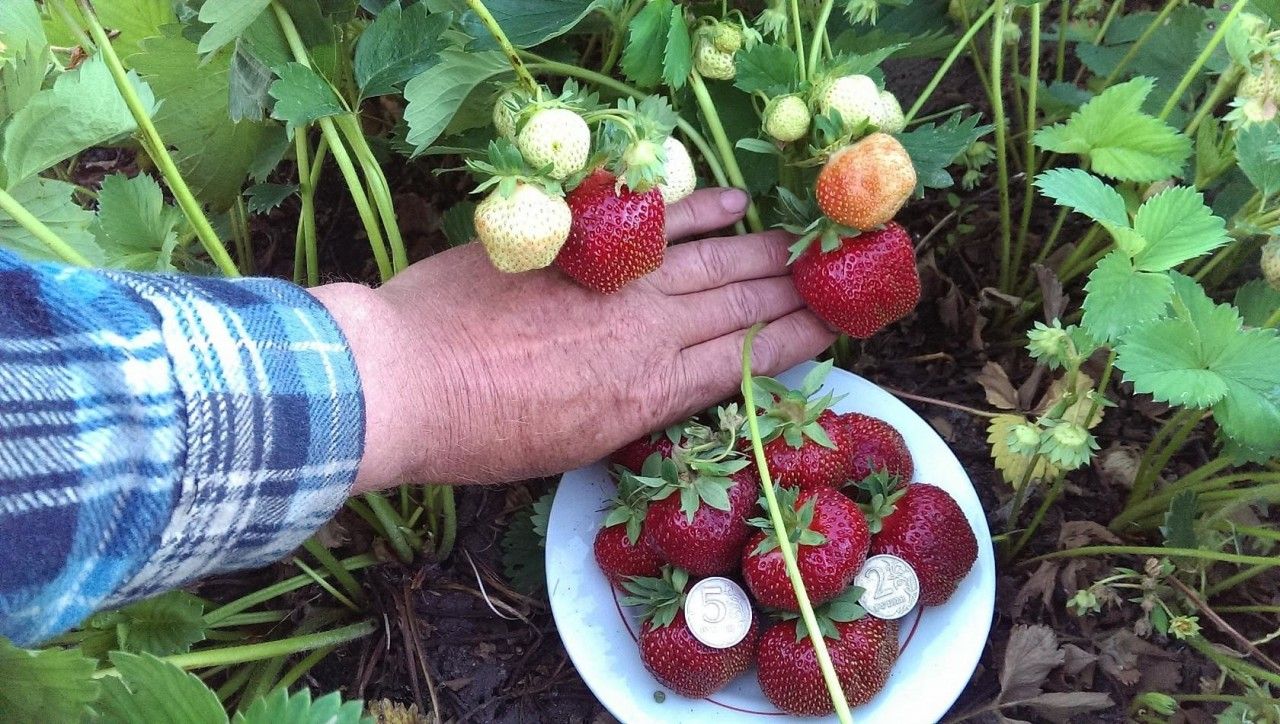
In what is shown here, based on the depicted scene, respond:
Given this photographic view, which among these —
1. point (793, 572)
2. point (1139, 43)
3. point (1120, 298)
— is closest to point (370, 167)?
point (793, 572)

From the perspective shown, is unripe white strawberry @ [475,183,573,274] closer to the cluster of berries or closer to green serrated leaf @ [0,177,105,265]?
the cluster of berries

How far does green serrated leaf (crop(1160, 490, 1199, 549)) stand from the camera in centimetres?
93

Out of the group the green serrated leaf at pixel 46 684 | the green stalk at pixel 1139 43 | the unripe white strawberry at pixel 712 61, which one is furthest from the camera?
the green stalk at pixel 1139 43

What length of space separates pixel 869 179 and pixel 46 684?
2.43ft

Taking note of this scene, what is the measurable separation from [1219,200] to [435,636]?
3.34 feet

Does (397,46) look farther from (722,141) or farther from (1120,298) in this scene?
(1120,298)

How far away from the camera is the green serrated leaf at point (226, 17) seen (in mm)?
749

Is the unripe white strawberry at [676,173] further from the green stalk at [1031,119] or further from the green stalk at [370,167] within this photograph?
the green stalk at [1031,119]

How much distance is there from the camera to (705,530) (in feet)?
2.86

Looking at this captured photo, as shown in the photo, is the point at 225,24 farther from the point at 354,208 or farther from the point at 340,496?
Result: the point at 354,208

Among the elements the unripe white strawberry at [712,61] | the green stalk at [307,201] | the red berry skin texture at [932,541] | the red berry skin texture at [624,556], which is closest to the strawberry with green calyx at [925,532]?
the red berry skin texture at [932,541]

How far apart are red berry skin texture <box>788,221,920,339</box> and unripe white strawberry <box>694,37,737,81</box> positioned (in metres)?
0.19

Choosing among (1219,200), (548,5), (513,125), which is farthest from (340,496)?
(1219,200)

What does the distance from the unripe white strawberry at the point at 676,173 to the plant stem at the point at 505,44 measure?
0.46 feet
